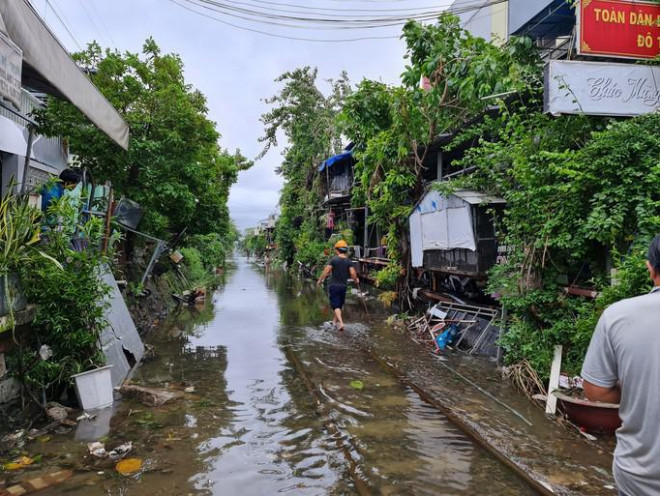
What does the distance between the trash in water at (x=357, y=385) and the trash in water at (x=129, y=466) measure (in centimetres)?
321

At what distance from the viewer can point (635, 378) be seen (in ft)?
6.53

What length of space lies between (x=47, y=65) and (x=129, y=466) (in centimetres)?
375

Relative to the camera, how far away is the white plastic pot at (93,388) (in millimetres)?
5770

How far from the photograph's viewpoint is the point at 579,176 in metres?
5.98

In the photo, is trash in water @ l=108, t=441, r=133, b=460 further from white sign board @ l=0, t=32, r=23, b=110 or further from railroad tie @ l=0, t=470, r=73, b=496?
white sign board @ l=0, t=32, r=23, b=110

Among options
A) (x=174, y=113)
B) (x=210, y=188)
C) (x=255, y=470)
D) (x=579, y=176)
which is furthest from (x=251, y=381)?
(x=210, y=188)

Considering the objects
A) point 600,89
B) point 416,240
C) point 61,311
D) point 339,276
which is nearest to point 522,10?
point 416,240

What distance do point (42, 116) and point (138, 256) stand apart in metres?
6.56

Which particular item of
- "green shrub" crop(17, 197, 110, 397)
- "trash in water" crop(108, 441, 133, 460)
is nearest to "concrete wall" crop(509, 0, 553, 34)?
"green shrub" crop(17, 197, 110, 397)

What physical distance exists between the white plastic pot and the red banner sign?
7.84 m

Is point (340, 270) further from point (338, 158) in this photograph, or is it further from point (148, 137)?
point (338, 158)

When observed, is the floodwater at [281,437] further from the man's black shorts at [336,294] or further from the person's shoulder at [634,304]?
the person's shoulder at [634,304]

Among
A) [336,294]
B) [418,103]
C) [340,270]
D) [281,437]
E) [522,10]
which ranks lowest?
[281,437]

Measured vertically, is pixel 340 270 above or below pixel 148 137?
below
